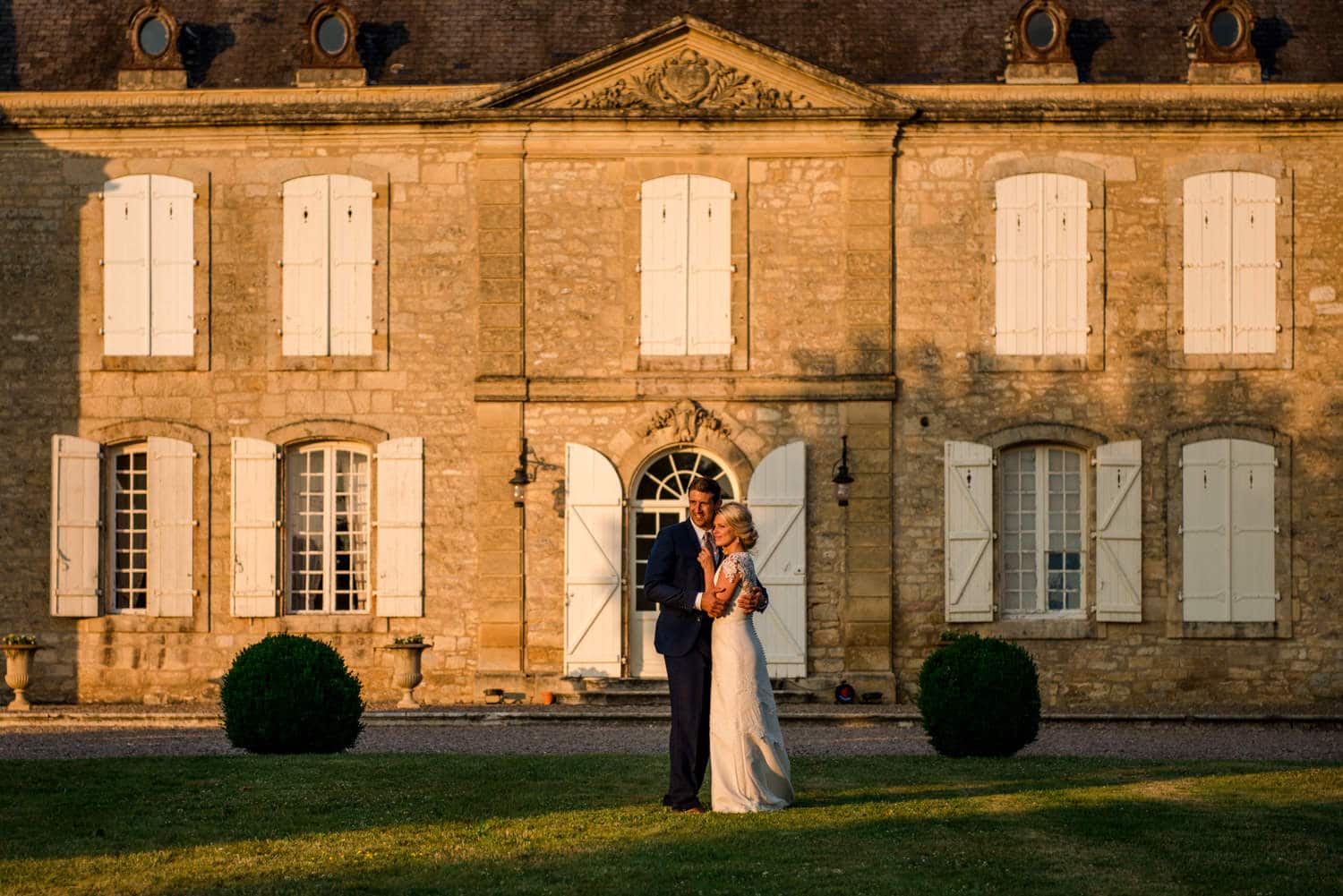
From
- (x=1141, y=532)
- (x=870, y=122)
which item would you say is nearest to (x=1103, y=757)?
(x=1141, y=532)

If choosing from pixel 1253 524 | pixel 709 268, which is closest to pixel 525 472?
pixel 709 268

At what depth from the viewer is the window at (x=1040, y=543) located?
17781 millimetres

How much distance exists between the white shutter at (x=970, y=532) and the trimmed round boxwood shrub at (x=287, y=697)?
7.38 m

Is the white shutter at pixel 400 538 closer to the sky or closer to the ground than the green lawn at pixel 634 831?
closer to the sky

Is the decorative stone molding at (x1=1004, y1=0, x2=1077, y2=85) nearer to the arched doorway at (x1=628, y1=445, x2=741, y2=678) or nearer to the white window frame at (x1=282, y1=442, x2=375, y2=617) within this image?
the arched doorway at (x1=628, y1=445, x2=741, y2=678)

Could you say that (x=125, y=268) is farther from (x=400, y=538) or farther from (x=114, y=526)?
(x=400, y=538)

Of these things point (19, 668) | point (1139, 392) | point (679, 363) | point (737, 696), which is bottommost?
point (19, 668)

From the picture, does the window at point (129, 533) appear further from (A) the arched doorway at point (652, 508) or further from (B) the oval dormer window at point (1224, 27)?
(B) the oval dormer window at point (1224, 27)

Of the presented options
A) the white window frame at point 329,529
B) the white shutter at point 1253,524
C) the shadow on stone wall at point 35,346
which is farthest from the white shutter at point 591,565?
the white shutter at point 1253,524

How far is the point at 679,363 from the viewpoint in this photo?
17.7 meters

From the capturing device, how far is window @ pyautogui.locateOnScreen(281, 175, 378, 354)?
18.0 metres

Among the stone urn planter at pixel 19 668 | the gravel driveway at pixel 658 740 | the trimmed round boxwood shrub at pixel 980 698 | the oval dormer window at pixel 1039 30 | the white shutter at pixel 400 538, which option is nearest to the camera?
the trimmed round boxwood shrub at pixel 980 698

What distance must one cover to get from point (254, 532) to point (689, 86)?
5958 mm

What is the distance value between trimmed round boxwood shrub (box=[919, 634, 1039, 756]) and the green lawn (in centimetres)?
44
